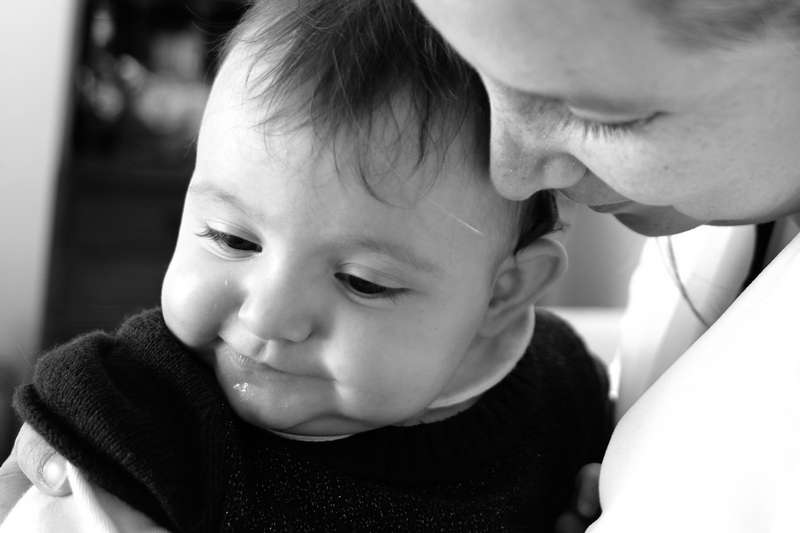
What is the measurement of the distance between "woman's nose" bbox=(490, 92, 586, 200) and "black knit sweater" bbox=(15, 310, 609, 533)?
0.32m

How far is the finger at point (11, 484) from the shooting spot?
0.81m

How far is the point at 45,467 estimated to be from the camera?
725 millimetres

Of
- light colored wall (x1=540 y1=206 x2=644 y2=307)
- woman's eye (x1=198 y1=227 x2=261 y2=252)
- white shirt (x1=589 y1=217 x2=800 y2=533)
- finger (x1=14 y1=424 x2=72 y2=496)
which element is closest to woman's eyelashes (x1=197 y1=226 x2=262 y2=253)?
woman's eye (x1=198 y1=227 x2=261 y2=252)

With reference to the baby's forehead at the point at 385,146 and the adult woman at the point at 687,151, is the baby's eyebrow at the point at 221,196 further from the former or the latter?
the adult woman at the point at 687,151

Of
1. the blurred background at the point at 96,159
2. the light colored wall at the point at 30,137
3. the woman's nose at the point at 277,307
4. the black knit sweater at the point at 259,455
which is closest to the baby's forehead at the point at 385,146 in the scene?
the woman's nose at the point at 277,307

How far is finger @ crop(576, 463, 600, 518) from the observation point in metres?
0.93

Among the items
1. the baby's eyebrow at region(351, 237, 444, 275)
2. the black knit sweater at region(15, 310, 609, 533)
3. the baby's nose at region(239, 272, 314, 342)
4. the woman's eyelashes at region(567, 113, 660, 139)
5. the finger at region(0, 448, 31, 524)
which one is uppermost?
the woman's eyelashes at region(567, 113, 660, 139)

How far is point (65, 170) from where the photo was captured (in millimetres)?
2713

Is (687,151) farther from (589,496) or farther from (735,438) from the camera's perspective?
(589,496)

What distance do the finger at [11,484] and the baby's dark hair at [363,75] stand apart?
44cm

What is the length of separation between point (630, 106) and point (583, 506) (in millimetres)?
509

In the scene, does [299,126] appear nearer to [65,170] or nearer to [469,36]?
[469,36]

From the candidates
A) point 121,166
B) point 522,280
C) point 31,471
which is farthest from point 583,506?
point 121,166

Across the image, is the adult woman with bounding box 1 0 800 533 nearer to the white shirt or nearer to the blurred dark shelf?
the white shirt
